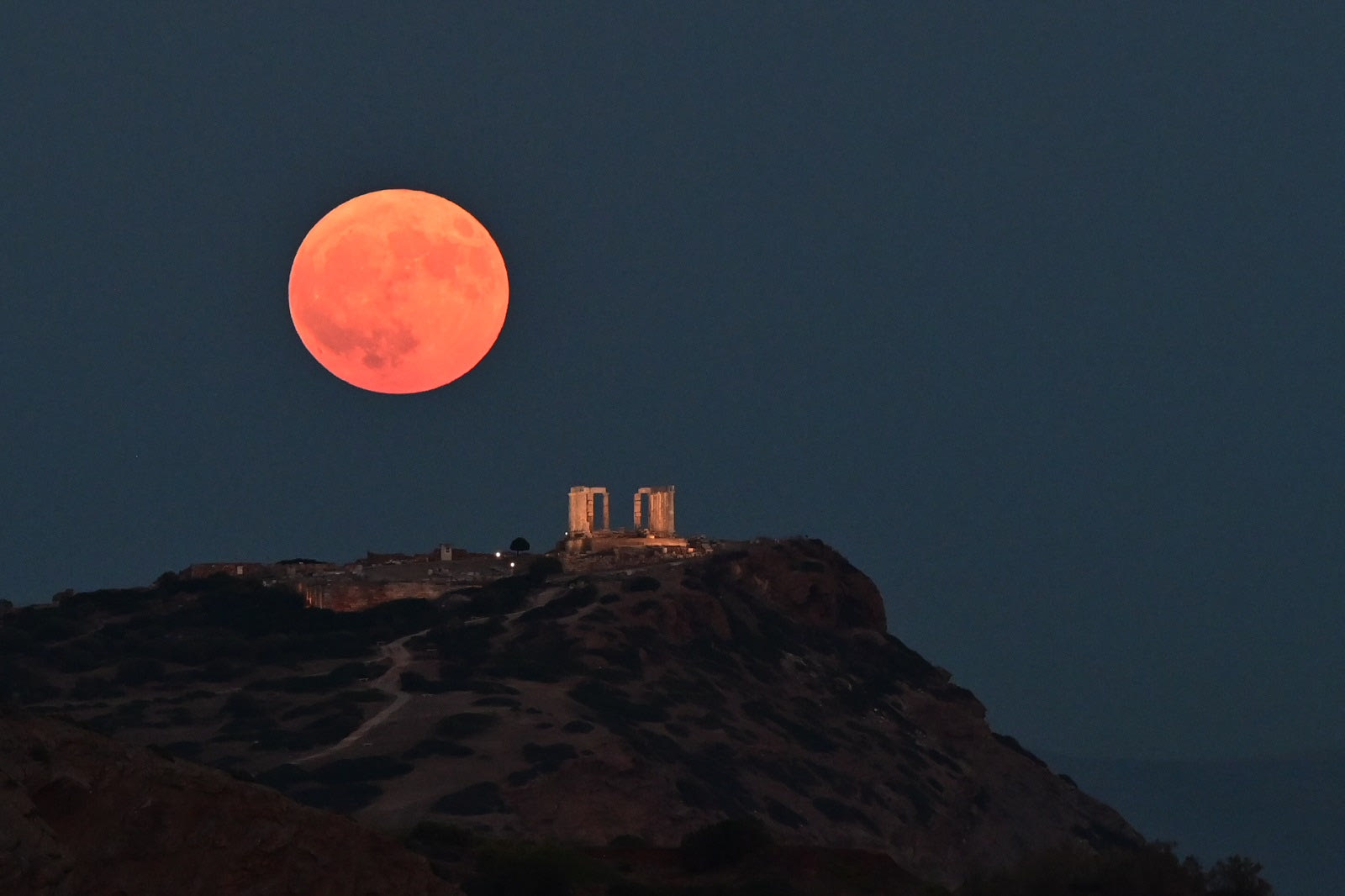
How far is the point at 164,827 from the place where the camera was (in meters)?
26.7

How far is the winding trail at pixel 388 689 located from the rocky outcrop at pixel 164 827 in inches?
1799

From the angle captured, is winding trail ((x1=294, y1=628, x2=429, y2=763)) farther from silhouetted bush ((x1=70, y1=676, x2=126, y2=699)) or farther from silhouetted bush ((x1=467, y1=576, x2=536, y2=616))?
silhouetted bush ((x1=70, y1=676, x2=126, y2=699))

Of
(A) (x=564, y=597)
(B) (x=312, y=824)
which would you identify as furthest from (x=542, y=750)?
(B) (x=312, y=824)

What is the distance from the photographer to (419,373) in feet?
316

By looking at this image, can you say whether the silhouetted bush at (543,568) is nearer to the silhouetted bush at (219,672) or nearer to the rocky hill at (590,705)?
the rocky hill at (590,705)

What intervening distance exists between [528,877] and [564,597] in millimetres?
63158

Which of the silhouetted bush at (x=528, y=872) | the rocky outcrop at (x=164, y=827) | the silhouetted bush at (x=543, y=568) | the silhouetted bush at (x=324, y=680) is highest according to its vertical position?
the silhouetted bush at (x=543, y=568)

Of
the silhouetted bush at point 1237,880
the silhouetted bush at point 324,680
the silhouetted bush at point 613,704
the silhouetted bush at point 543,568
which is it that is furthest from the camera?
the silhouetted bush at point 543,568

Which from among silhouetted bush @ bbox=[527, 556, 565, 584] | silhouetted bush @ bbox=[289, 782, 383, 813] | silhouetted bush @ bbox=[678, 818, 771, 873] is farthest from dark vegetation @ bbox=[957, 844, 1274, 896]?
silhouetted bush @ bbox=[527, 556, 565, 584]

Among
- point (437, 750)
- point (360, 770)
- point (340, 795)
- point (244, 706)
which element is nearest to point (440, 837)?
point (340, 795)

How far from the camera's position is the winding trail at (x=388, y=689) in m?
75.0

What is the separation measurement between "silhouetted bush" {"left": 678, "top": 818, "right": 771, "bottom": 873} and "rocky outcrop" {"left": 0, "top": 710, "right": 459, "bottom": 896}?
53.6 ft

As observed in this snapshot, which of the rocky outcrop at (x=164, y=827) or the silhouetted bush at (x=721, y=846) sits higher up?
the silhouetted bush at (x=721, y=846)

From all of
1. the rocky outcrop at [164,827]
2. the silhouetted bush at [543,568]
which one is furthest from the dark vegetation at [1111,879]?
the silhouetted bush at [543,568]
